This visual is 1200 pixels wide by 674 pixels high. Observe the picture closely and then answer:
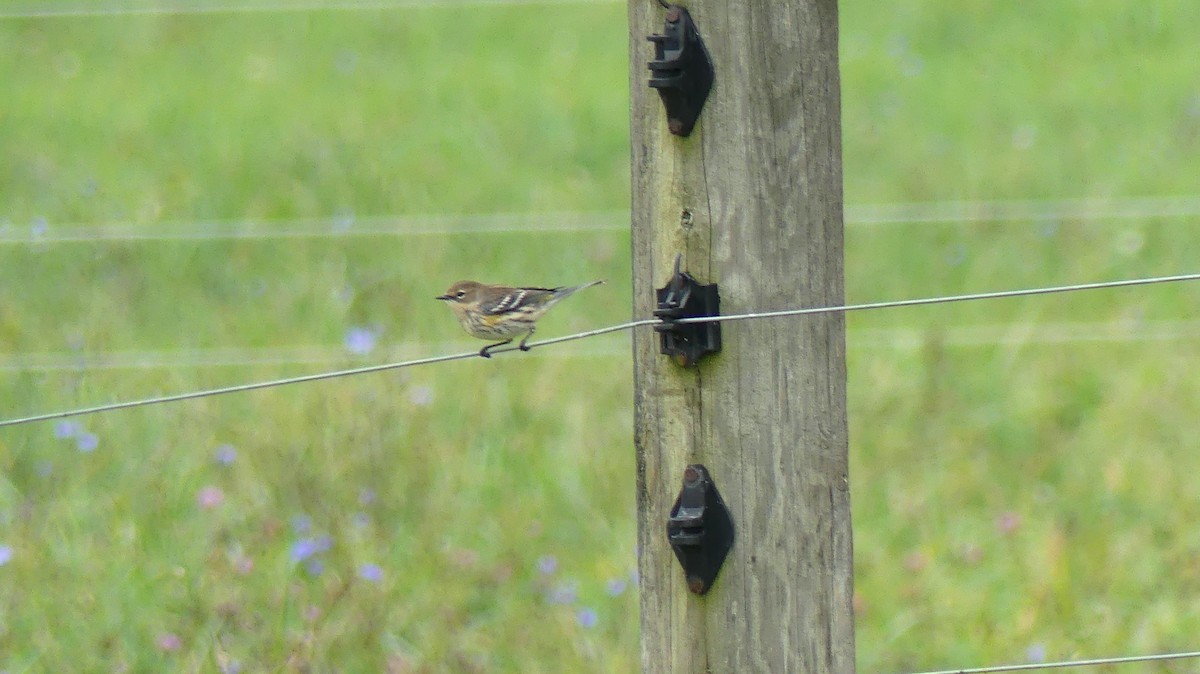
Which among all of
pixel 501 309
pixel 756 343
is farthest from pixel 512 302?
pixel 756 343

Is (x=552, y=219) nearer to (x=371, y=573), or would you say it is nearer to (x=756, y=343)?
(x=371, y=573)

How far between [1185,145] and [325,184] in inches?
172

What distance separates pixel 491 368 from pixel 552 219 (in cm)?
122

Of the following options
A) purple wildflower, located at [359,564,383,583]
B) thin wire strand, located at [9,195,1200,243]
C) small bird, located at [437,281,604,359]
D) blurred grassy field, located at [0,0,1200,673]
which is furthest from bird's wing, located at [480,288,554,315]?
thin wire strand, located at [9,195,1200,243]

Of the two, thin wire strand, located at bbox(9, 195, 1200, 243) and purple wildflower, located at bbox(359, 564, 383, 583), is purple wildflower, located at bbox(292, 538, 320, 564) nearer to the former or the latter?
purple wildflower, located at bbox(359, 564, 383, 583)

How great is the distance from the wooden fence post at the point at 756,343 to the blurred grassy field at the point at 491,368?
5.74ft

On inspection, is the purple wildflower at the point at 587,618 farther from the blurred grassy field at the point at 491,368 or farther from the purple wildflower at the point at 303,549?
the purple wildflower at the point at 303,549

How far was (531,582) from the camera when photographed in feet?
16.5

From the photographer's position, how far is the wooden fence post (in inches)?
109

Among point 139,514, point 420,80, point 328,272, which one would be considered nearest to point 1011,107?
point 420,80

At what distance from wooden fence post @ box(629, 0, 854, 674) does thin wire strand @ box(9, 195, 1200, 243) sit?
404 centimetres

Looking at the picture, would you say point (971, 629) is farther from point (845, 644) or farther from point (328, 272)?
point (328, 272)

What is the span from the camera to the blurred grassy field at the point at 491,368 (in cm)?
473

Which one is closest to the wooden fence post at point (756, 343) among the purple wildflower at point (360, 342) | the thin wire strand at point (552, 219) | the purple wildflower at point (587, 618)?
the purple wildflower at point (587, 618)
